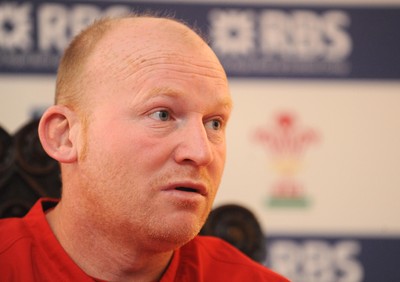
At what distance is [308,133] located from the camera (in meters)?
2.43

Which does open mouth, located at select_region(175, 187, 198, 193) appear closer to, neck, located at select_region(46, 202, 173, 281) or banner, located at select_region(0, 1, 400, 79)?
neck, located at select_region(46, 202, 173, 281)

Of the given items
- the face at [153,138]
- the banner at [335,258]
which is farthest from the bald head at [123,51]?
the banner at [335,258]

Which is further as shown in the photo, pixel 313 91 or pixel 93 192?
pixel 313 91

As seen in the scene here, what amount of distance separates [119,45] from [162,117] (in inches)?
6.2

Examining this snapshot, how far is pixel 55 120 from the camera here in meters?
1.13

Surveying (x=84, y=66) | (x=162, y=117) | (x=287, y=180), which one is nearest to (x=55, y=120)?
(x=84, y=66)

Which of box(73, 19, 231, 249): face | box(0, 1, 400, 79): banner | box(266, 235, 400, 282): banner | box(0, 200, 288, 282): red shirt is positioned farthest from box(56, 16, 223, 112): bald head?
box(266, 235, 400, 282): banner

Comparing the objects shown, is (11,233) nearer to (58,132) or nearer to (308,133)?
(58,132)

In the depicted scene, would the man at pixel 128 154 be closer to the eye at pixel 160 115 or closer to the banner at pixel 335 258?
the eye at pixel 160 115

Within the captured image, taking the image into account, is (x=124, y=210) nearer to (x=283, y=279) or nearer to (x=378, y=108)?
(x=283, y=279)

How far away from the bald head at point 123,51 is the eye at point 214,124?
10 centimetres

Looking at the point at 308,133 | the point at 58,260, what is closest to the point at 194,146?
the point at 58,260

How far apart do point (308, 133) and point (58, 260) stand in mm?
1527

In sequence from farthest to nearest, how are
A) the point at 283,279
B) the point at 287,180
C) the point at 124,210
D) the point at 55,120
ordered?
1. the point at 287,180
2. the point at 283,279
3. the point at 55,120
4. the point at 124,210
